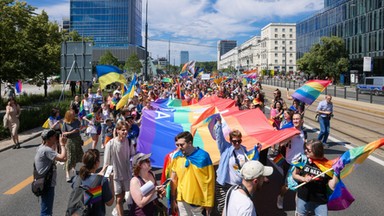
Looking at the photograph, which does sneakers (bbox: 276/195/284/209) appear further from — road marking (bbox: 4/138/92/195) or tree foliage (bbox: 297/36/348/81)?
tree foliage (bbox: 297/36/348/81)

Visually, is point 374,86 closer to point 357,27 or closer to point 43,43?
point 357,27

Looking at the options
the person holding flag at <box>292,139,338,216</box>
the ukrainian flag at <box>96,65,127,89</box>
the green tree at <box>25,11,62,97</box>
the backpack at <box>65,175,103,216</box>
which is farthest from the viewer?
the green tree at <box>25,11,62,97</box>

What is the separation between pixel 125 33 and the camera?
124 meters

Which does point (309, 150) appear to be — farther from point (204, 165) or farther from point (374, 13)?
point (374, 13)

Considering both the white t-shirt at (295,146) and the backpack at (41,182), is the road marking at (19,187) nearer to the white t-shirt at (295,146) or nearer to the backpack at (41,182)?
the backpack at (41,182)

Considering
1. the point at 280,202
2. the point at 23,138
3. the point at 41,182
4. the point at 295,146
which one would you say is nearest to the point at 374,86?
the point at 23,138

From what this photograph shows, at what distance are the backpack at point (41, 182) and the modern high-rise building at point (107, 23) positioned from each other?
120 metres

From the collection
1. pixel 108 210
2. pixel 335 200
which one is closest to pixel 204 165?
pixel 335 200

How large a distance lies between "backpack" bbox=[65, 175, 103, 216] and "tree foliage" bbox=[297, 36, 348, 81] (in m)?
57.3

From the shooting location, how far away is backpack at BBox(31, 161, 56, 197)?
4.86m

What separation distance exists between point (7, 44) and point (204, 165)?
643 inches

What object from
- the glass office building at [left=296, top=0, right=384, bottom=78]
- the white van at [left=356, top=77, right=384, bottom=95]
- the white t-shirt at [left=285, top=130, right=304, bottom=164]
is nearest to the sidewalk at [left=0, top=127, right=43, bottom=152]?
the white t-shirt at [left=285, top=130, right=304, bottom=164]

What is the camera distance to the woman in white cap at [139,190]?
3850 millimetres

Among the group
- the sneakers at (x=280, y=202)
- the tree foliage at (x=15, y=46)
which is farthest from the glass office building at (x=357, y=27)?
the sneakers at (x=280, y=202)
